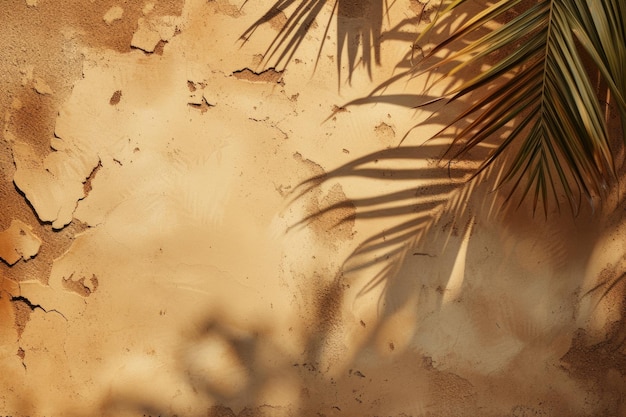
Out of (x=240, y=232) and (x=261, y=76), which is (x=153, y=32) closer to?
(x=261, y=76)

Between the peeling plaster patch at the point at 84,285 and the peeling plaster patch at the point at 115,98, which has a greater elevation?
the peeling plaster patch at the point at 115,98

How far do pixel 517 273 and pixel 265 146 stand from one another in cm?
128

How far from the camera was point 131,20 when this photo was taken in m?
2.65

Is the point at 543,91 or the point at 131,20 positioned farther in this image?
the point at 131,20

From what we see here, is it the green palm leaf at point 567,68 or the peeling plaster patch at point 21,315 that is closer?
the green palm leaf at point 567,68

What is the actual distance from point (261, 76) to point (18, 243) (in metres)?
1.30

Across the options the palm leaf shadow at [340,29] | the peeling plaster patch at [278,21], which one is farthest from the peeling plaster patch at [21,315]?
the peeling plaster patch at [278,21]

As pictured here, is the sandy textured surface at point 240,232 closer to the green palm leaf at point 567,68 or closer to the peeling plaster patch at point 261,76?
the peeling plaster patch at point 261,76

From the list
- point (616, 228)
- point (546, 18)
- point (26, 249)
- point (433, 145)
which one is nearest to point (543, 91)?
point (546, 18)

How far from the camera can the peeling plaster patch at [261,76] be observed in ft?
8.76

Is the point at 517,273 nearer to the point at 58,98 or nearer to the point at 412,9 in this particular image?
the point at 412,9

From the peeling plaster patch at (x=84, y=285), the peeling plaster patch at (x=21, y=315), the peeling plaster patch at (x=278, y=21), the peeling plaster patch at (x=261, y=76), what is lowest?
the peeling plaster patch at (x=21, y=315)

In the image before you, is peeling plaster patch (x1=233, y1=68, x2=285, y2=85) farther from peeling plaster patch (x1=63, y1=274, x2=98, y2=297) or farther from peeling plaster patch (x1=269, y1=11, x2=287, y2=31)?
peeling plaster patch (x1=63, y1=274, x2=98, y2=297)

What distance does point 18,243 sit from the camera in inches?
104
